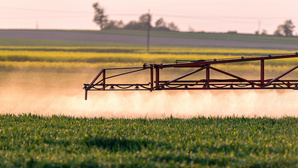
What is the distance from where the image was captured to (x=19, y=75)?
39781mm

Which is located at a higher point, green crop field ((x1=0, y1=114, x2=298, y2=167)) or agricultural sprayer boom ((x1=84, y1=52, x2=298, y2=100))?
agricultural sprayer boom ((x1=84, y1=52, x2=298, y2=100))

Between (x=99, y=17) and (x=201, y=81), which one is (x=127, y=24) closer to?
(x=99, y=17)

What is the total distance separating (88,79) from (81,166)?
24247mm

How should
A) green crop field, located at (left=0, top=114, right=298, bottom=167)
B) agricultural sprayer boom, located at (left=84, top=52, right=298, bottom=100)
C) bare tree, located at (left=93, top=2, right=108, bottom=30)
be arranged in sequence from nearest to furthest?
green crop field, located at (left=0, top=114, right=298, bottom=167) → agricultural sprayer boom, located at (left=84, top=52, right=298, bottom=100) → bare tree, located at (left=93, top=2, right=108, bottom=30)

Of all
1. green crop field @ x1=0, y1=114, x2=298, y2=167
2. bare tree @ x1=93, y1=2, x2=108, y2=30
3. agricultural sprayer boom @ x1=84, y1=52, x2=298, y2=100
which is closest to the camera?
green crop field @ x1=0, y1=114, x2=298, y2=167

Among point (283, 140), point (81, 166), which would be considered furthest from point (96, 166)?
point (283, 140)

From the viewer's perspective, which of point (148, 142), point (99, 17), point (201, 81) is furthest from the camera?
point (99, 17)

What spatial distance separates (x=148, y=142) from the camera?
1479cm

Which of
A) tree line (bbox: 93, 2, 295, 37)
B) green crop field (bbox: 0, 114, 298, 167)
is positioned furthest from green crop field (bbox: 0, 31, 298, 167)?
tree line (bbox: 93, 2, 295, 37)

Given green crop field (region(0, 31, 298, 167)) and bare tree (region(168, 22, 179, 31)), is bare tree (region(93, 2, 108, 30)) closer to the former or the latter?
bare tree (region(168, 22, 179, 31))

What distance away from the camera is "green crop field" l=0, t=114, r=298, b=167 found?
1273cm

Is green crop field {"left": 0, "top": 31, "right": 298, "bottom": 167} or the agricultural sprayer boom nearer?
green crop field {"left": 0, "top": 31, "right": 298, "bottom": 167}

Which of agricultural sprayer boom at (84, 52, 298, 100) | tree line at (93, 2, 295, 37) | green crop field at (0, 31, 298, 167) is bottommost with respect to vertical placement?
green crop field at (0, 31, 298, 167)

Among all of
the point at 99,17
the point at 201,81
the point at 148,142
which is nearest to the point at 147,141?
the point at 148,142
